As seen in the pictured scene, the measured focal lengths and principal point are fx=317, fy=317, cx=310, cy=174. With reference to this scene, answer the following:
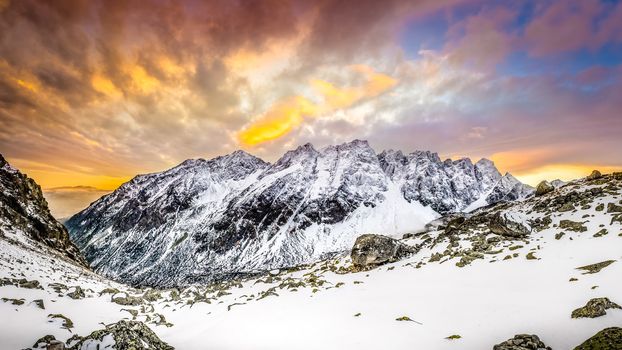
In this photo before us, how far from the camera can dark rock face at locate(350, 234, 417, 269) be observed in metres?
36.5

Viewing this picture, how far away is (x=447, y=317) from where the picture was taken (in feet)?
61.3

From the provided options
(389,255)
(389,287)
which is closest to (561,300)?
(389,287)

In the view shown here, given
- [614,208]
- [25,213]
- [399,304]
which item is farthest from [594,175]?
[25,213]

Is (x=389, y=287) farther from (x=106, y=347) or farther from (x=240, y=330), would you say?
(x=106, y=347)

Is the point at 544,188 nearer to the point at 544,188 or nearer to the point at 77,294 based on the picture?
the point at 544,188

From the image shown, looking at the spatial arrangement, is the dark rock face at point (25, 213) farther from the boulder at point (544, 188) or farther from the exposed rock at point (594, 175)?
the exposed rock at point (594, 175)

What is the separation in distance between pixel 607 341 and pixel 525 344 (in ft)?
10.1

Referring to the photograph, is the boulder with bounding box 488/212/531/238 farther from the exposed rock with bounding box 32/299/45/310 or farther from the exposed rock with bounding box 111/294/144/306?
the exposed rock with bounding box 32/299/45/310

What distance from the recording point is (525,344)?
43.4 ft

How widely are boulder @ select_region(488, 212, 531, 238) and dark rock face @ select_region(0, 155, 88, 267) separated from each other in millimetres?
74882

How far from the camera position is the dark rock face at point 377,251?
120ft

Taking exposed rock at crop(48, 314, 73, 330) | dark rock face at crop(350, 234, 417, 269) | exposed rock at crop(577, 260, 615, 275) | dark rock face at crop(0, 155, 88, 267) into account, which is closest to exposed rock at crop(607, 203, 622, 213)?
exposed rock at crop(577, 260, 615, 275)

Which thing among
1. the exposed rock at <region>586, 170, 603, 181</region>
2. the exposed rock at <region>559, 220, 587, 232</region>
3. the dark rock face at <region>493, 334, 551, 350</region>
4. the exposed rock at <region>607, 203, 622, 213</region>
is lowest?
the dark rock face at <region>493, 334, 551, 350</region>

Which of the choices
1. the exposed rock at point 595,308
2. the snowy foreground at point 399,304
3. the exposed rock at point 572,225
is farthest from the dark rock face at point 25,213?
the exposed rock at point 572,225
